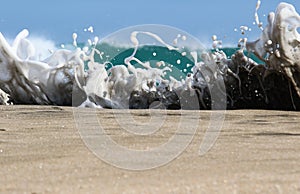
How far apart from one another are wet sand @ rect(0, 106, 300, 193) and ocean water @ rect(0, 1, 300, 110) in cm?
128

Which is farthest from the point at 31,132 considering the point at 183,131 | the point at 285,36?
the point at 285,36

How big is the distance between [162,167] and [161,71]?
3244 millimetres

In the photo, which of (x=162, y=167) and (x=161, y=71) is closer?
(x=162, y=167)

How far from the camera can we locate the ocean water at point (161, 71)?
186 inches

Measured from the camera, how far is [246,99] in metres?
5.02

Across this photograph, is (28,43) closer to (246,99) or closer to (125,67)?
(125,67)

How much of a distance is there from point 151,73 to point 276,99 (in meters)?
1.18

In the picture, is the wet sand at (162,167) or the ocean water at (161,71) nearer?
the wet sand at (162,167)

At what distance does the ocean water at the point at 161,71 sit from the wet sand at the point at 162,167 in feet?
4.20

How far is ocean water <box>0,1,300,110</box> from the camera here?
473 cm

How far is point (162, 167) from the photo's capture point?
2156mm

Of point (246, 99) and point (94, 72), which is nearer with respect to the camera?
point (246, 99)

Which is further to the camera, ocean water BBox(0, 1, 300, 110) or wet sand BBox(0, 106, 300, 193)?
ocean water BBox(0, 1, 300, 110)

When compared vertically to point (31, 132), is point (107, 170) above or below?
above
